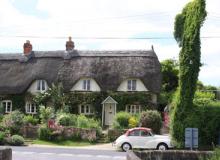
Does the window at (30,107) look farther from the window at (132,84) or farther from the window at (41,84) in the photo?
the window at (132,84)

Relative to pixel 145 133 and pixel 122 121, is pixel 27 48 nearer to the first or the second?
pixel 122 121

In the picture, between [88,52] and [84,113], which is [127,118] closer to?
[84,113]

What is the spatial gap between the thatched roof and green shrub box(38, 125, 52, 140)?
12.8 metres

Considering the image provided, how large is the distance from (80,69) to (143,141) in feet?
73.6

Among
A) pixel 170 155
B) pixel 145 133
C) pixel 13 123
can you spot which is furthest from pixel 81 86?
pixel 170 155

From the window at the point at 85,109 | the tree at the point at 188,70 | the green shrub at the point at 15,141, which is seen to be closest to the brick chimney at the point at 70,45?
the window at the point at 85,109

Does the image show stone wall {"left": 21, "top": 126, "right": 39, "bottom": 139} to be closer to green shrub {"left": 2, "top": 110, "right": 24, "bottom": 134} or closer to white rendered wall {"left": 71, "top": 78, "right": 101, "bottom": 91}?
green shrub {"left": 2, "top": 110, "right": 24, "bottom": 134}

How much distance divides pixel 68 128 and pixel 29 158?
47.8 feet

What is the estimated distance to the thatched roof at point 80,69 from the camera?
53.1 metres

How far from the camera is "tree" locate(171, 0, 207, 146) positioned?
34.7 m

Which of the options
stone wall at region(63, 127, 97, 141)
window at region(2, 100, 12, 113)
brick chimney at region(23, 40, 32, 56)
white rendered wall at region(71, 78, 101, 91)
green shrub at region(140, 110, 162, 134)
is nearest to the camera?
stone wall at region(63, 127, 97, 141)

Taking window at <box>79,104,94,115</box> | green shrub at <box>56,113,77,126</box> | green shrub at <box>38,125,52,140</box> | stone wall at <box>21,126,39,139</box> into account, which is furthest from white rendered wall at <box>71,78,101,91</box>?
green shrub at <box>38,125,52,140</box>

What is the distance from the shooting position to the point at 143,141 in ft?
112

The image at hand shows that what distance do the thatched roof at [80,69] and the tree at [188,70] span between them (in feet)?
55.1
